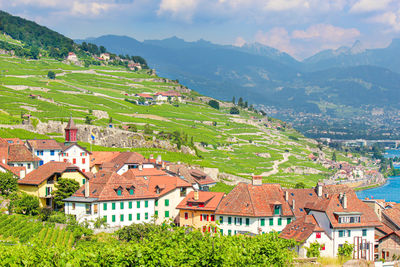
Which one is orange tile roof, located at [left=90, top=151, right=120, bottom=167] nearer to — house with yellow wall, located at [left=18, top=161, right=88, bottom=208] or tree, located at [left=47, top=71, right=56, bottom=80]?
house with yellow wall, located at [left=18, top=161, right=88, bottom=208]

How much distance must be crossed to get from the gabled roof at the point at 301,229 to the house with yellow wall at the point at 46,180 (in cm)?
3031

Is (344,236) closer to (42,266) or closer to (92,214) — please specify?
(92,214)

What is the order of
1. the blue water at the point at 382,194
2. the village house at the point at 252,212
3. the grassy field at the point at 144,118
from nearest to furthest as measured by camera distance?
1. the village house at the point at 252,212
2. the grassy field at the point at 144,118
3. the blue water at the point at 382,194

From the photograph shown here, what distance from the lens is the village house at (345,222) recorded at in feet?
181

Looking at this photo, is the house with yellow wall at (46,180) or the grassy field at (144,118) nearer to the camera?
the house with yellow wall at (46,180)

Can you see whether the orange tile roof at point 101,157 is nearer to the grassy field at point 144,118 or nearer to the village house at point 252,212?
the grassy field at point 144,118

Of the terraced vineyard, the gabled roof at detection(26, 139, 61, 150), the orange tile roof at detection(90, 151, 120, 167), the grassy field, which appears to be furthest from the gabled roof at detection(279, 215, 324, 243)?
the grassy field

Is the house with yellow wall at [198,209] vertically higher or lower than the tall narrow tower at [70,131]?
lower

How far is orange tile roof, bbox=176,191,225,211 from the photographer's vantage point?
2457 inches

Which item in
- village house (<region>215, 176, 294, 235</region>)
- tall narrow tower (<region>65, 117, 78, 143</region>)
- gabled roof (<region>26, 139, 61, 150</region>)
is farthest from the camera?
tall narrow tower (<region>65, 117, 78, 143</region>)

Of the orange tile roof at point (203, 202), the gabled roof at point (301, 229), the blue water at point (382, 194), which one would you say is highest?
the orange tile roof at point (203, 202)

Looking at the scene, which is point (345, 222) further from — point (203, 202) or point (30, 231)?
point (30, 231)

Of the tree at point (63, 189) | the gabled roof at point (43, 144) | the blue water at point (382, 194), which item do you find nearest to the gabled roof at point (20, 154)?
the gabled roof at point (43, 144)

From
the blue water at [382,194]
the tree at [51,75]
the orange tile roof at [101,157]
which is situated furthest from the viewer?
the tree at [51,75]
